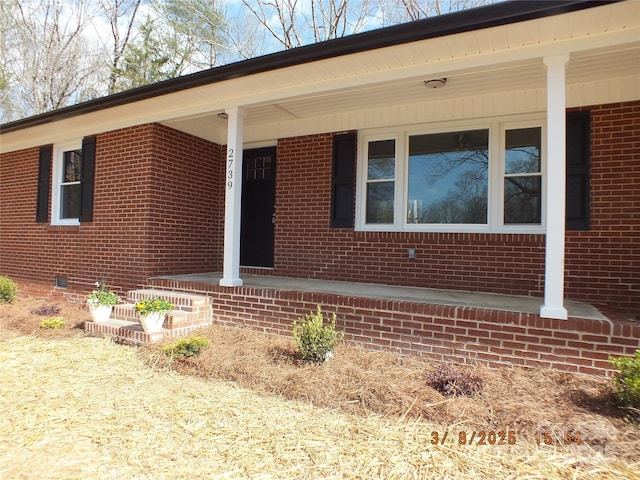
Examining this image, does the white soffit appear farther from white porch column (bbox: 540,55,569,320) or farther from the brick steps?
the brick steps

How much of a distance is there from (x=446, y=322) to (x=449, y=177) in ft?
7.72

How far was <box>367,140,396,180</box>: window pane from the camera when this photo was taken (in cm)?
558

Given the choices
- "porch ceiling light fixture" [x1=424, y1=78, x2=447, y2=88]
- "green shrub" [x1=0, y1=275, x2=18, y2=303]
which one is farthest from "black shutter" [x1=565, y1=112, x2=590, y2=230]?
"green shrub" [x1=0, y1=275, x2=18, y2=303]

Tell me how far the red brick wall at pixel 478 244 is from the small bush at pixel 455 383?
212 centimetres

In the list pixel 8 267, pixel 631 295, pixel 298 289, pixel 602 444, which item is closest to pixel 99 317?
pixel 298 289

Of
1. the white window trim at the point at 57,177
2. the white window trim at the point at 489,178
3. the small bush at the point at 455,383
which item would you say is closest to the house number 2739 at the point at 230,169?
the white window trim at the point at 489,178

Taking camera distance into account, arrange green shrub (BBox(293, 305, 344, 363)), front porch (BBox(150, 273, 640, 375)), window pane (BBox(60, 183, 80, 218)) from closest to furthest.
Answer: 1. front porch (BBox(150, 273, 640, 375))
2. green shrub (BBox(293, 305, 344, 363))
3. window pane (BBox(60, 183, 80, 218))

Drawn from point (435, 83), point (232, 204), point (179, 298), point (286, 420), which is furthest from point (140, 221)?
point (435, 83)

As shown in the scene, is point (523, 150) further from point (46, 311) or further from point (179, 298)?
point (46, 311)

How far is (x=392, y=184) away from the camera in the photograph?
5555mm

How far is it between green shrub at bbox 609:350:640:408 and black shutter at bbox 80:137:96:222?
23.0 ft

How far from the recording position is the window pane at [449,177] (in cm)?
501

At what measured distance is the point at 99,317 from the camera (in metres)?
4.81

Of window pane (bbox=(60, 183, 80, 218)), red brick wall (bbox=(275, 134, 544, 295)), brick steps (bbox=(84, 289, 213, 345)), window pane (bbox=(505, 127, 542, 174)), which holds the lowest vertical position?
brick steps (bbox=(84, 289, 213, 345))
